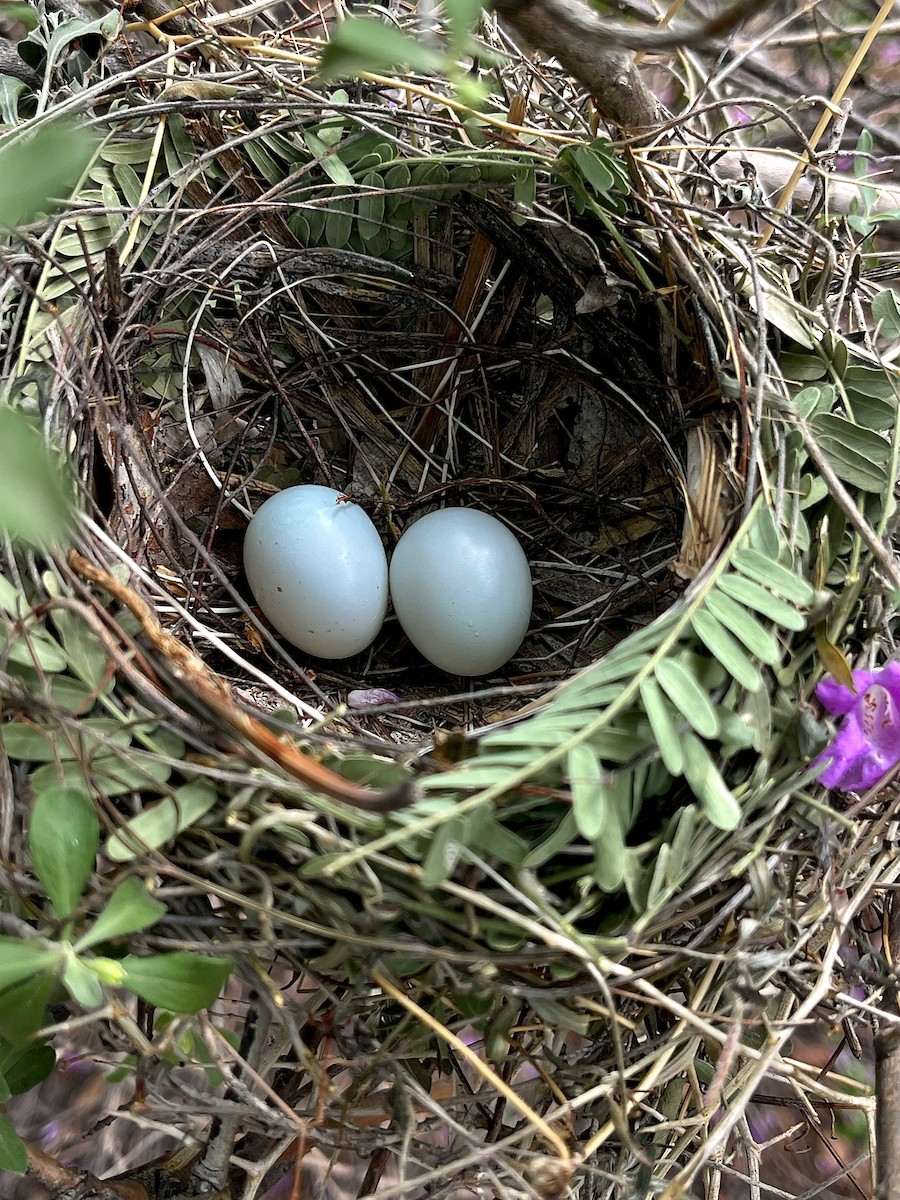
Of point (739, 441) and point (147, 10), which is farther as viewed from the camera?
point (147, 10)

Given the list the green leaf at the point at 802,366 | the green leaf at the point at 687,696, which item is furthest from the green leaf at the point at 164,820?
the green leaf at the point at 802,366

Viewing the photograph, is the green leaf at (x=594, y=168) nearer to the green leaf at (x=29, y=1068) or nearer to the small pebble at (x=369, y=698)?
the small pebble at (x=369, y=698)

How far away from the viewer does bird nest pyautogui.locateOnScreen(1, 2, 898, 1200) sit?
0.45 m

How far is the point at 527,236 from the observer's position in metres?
0.71

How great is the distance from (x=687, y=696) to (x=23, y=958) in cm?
33

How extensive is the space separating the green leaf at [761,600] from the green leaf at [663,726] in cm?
7

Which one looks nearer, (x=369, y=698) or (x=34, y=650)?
(x=34, y=650)

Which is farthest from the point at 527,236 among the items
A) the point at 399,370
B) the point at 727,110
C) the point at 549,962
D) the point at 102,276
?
the point at 549,962

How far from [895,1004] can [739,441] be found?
37cm

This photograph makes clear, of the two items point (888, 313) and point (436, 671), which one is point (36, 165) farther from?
point (436, 671)

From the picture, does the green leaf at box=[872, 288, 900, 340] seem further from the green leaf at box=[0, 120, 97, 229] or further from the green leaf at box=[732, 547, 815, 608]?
the green leaf at box=[0, 120, 97, 229]

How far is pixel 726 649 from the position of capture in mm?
461

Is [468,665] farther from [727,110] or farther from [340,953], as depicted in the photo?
[727,110]

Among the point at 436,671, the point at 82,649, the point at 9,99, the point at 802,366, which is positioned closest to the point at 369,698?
the point at 436,671
